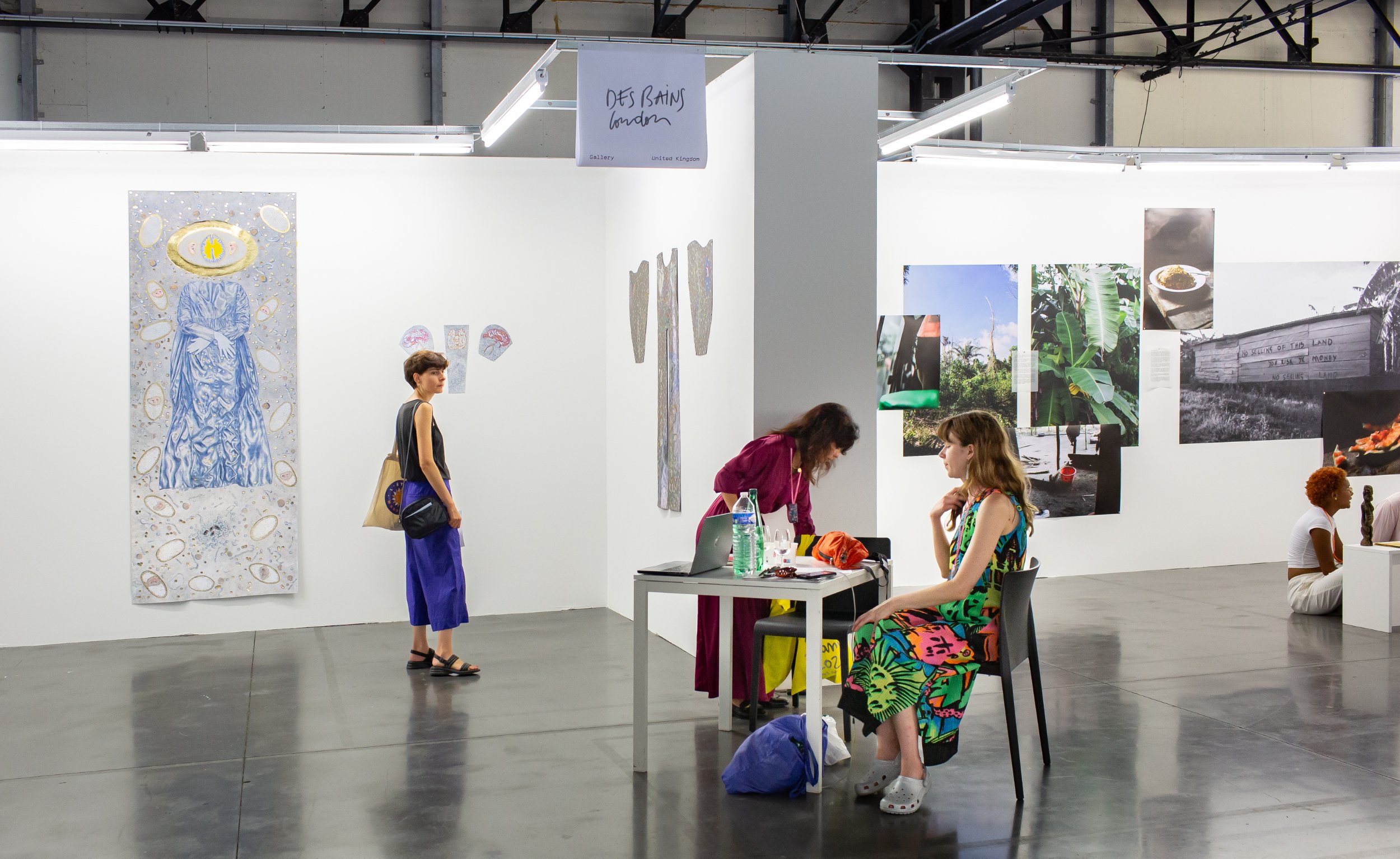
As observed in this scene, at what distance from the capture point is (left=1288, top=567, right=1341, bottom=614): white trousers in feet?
24.5

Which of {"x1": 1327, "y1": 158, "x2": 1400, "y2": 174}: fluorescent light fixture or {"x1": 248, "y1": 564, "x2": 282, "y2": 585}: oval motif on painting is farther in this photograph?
{"x1": 1327, "y1": 158, "x2": 1400, "y2": 174}: fluorescent light fixture

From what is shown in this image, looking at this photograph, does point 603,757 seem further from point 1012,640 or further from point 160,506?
point 160,506

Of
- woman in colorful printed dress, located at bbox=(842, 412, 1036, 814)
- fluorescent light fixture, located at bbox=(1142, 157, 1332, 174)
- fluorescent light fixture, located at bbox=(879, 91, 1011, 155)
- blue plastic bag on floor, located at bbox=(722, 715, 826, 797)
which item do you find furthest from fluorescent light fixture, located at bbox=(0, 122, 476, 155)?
fluorescent light fixture, located at bbox=(1142, 157, 1332, 174)

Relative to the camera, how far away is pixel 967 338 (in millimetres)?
8883

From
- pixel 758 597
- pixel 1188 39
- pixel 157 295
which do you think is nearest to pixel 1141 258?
pixel 1188 39

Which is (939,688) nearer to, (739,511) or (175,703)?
(739,511)

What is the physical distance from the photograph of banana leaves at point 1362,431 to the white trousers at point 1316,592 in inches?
94.8

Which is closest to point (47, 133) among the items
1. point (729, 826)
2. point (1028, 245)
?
point (729, 826)

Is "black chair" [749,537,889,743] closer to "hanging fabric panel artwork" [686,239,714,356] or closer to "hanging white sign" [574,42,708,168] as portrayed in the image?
"hanging fabric panel artwork" [686,239,714,356]

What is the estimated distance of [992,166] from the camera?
882cm

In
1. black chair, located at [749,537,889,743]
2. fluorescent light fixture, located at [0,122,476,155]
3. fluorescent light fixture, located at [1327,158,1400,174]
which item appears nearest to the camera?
black chair, located at [749,537,889,743]

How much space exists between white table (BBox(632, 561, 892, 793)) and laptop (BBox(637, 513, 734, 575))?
27 mm

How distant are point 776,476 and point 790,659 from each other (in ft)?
2.81

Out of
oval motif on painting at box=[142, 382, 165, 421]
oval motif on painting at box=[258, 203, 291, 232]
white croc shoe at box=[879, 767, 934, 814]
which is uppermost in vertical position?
oval motif on painting at box=[258, 203, 291, 232]
